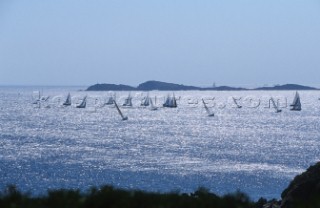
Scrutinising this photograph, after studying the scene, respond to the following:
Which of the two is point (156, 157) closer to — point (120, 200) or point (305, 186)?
point (305, 186)

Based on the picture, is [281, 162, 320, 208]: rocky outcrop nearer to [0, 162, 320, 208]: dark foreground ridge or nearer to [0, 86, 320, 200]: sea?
[0, 86, 320, 200]: sea

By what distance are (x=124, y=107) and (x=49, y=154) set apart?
100316 mm

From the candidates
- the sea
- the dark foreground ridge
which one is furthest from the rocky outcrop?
the dark foreground ridge

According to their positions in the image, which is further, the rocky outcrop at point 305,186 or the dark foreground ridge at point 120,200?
the rocky outcrop at point 305,186

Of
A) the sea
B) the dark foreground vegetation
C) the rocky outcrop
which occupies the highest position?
the dark foreground vegetation

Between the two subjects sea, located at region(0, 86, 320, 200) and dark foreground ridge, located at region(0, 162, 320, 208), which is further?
sea, located at region(0, 86, 320, 200)

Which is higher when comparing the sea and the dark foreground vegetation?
the dark foreground vegetation

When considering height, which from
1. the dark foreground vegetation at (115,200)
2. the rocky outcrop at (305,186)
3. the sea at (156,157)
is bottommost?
the sea at (156,157)

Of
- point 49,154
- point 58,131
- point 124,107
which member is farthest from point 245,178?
point 124,107

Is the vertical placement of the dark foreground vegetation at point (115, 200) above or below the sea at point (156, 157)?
above

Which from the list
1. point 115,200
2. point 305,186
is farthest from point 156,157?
point 115,200

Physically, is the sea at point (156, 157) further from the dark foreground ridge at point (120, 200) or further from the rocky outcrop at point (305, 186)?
the dark foreground ridge at point (120, 200)

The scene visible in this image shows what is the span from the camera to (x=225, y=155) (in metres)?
56.9

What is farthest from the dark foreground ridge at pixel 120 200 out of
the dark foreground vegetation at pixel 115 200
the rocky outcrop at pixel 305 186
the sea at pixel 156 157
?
the sea at pixel 156 157
